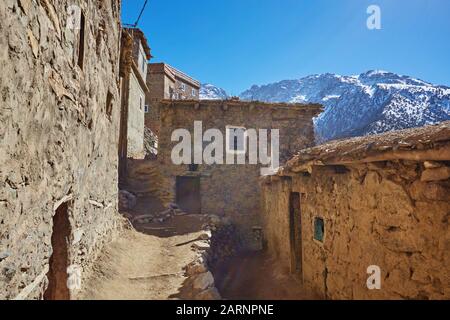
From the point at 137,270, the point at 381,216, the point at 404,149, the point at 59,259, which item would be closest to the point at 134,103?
the point at 137,270

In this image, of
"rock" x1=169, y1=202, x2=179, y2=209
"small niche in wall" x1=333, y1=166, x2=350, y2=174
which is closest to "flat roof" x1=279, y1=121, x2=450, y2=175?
"small niche in wall" x1=333, y1=166, x2=350, y2=174

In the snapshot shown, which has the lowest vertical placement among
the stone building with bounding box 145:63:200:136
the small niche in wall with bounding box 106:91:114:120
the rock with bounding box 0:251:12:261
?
the rock with bounding box 0:251:12:261

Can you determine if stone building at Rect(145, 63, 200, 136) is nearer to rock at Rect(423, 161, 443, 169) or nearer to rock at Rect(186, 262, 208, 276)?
rock at Rect(186, 262, 208, 276)

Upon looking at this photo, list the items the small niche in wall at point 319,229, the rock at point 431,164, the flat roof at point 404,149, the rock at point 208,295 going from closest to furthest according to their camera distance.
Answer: the flat roof at point 404,149, the rock at point 431,164, the small niche in wall at point 319,229, the rock at point 208,295

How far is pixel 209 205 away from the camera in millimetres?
14328

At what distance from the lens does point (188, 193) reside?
50.4 ft

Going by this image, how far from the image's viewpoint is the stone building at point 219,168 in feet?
47.0

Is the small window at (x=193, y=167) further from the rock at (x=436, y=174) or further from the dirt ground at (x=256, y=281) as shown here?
the rock at (x=436, y=174)

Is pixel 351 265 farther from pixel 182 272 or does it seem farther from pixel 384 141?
pixel 182 272

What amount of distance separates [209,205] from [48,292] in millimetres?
10797

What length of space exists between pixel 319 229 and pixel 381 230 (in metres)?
1.77

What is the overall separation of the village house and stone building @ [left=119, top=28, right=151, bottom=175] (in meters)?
1.71

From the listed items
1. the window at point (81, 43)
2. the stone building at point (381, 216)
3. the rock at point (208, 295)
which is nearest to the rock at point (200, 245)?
the rock at point (208, 295)

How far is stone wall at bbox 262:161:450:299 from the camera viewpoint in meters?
2.60
